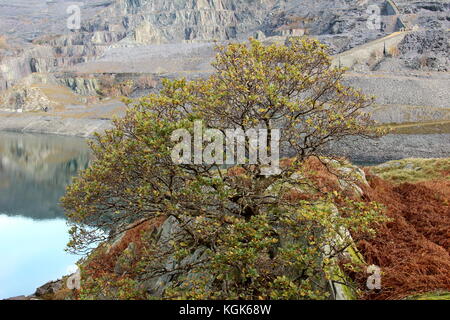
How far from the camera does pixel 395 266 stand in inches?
365

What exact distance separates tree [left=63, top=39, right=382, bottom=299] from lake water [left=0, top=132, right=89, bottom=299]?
23.1m

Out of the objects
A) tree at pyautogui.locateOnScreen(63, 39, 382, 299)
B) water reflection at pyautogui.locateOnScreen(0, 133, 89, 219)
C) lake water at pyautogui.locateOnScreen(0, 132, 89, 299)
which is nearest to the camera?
tree at pyautogui.locateOnScreen(63, 39, 382, 299)

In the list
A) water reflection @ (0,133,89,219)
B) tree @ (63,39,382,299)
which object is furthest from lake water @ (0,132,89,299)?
tree @ (63,39,382,299)

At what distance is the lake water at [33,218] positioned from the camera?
99.6 ft

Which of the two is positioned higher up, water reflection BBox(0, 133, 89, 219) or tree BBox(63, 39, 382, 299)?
tree BBox(63, 39, 382, 299)

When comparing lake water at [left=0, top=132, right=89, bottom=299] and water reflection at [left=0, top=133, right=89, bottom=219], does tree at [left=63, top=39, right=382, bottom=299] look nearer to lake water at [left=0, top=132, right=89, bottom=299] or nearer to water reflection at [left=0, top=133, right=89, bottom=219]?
lake water at [left=0, top=132, right=89, bottom=299]

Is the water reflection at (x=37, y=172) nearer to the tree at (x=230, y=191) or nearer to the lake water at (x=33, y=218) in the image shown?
the lake water at (x=33, y=218)

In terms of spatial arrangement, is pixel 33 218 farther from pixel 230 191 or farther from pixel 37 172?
pixel 230 191

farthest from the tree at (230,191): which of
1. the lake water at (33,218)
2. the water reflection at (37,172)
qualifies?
the water reflection at (37,172)

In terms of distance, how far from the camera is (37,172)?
7638cm

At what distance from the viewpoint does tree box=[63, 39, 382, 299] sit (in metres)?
8.23

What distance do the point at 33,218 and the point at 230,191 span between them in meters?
45.4
